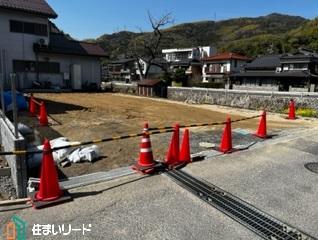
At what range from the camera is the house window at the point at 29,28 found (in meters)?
22.2

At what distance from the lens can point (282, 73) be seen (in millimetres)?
36281

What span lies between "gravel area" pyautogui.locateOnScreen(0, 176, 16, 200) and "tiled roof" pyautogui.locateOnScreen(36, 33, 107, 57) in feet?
65.6

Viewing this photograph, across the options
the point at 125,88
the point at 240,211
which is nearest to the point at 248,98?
the point at 240,211

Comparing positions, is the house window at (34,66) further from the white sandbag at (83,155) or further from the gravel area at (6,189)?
the white sandbag at (83,155)

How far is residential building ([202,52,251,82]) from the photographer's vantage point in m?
49.4

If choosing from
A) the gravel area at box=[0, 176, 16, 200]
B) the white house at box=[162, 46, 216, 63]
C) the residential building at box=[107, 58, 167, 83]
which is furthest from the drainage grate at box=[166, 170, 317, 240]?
the white house at box=[162, 46, 216, 63]

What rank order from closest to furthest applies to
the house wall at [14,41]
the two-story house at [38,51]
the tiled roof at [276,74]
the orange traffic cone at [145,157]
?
the orange traffic cone at [145,157] → the house wall at [14,41] → the two-story house at [38,51] → the tiled roof at [276,74]

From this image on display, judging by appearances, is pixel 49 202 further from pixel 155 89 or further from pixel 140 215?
pixel 155 89

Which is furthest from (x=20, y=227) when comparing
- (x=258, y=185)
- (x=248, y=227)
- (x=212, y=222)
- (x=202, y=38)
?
(x=202, y=38)

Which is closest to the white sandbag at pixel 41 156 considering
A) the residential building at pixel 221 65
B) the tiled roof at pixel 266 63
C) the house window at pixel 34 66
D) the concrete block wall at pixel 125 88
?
the house window at pixel 34 66

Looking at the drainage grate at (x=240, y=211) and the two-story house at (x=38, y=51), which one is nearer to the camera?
the drainage grate at (x=240, y=211)

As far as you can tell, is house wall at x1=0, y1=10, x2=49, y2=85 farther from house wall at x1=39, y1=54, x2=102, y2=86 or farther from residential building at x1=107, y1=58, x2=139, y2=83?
residential building at x1=107, y1=58, x2=139, y2=83

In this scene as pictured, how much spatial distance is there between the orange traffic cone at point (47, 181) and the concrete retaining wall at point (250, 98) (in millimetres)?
13114

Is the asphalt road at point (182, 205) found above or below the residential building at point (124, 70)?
below
